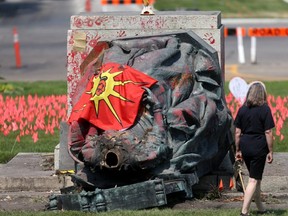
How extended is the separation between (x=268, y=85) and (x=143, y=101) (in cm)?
1179

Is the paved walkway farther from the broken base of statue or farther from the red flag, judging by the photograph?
the red flag

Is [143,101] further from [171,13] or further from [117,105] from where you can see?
[171,13]

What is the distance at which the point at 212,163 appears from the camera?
11367 mm

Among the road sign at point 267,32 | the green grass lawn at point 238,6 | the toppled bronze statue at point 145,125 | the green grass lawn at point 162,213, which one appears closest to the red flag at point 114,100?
the toppled bronze statue at point 145,125

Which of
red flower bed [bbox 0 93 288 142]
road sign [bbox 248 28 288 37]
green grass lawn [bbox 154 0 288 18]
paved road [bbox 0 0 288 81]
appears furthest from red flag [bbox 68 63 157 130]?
green grass lawn [bbox 154 0 288 18]

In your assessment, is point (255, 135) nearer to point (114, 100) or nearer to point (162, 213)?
point (162, 213)

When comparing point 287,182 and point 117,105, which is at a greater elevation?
point 117,105

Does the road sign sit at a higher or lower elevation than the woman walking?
higher

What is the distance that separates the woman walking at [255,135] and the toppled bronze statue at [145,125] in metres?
0.69

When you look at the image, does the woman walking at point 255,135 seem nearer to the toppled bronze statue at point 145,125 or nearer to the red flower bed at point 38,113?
the toppled bronze statue at point 145,125

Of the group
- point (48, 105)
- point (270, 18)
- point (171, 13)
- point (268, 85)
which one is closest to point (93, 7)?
point (270, 18)

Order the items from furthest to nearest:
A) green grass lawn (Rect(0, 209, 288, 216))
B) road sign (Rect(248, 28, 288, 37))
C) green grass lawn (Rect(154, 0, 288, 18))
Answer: green grass lawn (Rect(154, 0, 288, 18)) < road sign (Rect(248, 28, 288, 37)) < green grass lawn (Rect(0, 209, 288, 216))

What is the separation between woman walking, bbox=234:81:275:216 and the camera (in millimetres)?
10031

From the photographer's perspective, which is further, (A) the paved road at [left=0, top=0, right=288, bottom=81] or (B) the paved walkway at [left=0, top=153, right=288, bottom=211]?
(A) the paved road at [left=0, top=0, right=288, bottom=81]
